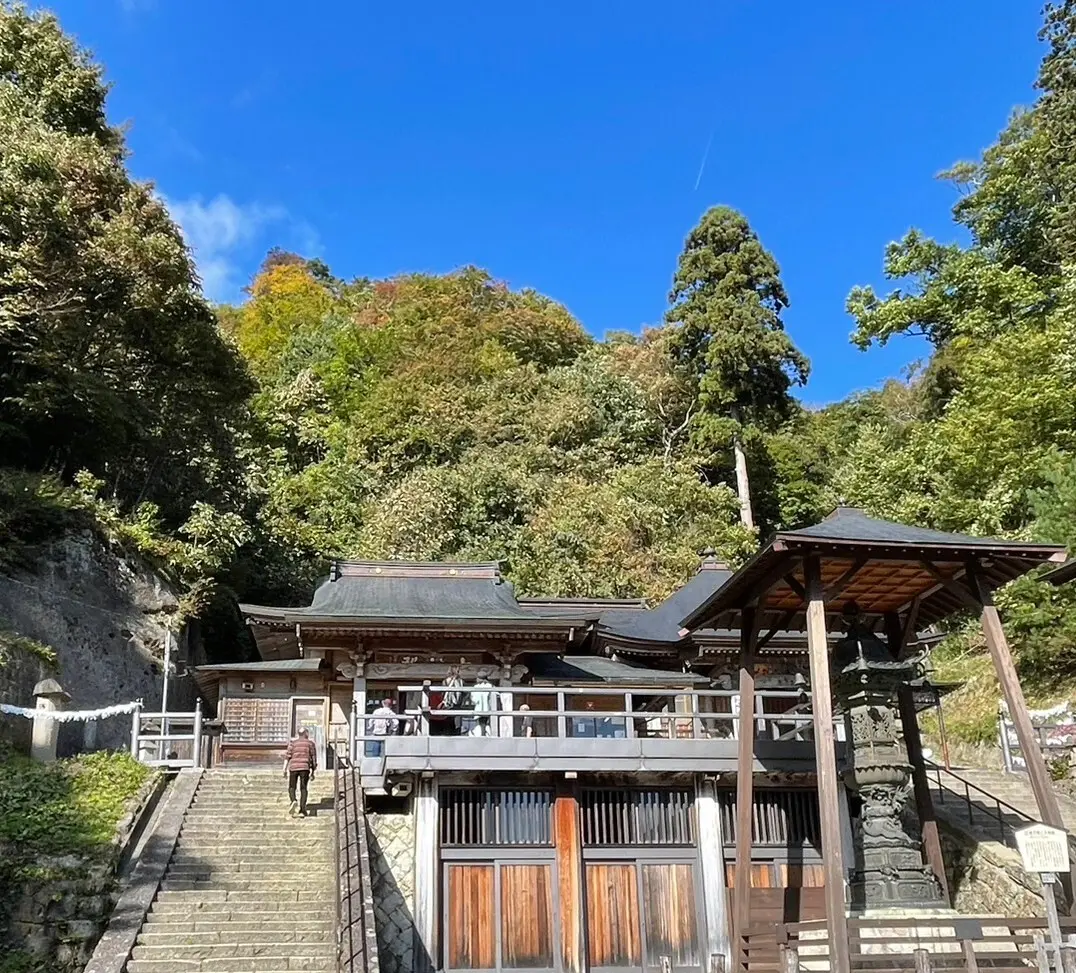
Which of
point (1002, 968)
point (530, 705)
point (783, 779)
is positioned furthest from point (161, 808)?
point (1002, 968)

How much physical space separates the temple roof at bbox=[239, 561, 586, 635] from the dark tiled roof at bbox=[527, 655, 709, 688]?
1133mm

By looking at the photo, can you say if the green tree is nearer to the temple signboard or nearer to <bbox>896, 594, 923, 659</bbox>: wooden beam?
<bbox>896, 594, 923, 659</bbox>: wooden beam

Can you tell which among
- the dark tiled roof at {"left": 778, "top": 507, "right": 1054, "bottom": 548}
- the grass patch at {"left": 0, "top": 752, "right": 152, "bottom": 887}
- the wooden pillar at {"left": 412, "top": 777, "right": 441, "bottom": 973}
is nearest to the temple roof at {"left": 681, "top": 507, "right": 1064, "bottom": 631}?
the dark tiled roof at {"left": 778, "top": 507, "right": 1054, "bottom": 548}

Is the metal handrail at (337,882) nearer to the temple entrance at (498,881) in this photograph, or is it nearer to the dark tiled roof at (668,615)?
the temple entrance at (498,881)

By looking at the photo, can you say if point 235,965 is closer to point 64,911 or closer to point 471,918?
point 64,911

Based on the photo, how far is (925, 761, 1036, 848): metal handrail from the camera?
1666cm

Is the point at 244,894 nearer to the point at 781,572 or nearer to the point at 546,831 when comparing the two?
the point at 546,831

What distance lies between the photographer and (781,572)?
503 inches

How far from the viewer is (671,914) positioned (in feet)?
49.4

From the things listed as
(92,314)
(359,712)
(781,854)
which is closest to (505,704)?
(359,712)

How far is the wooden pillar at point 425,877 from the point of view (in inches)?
558

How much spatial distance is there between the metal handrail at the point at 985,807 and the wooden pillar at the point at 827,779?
6349mm

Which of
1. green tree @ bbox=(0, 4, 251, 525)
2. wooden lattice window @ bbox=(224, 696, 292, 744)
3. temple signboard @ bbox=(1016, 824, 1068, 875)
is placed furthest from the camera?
green tree @ bbox=(0, 4, 251, 525)

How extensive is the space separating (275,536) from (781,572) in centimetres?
2415
